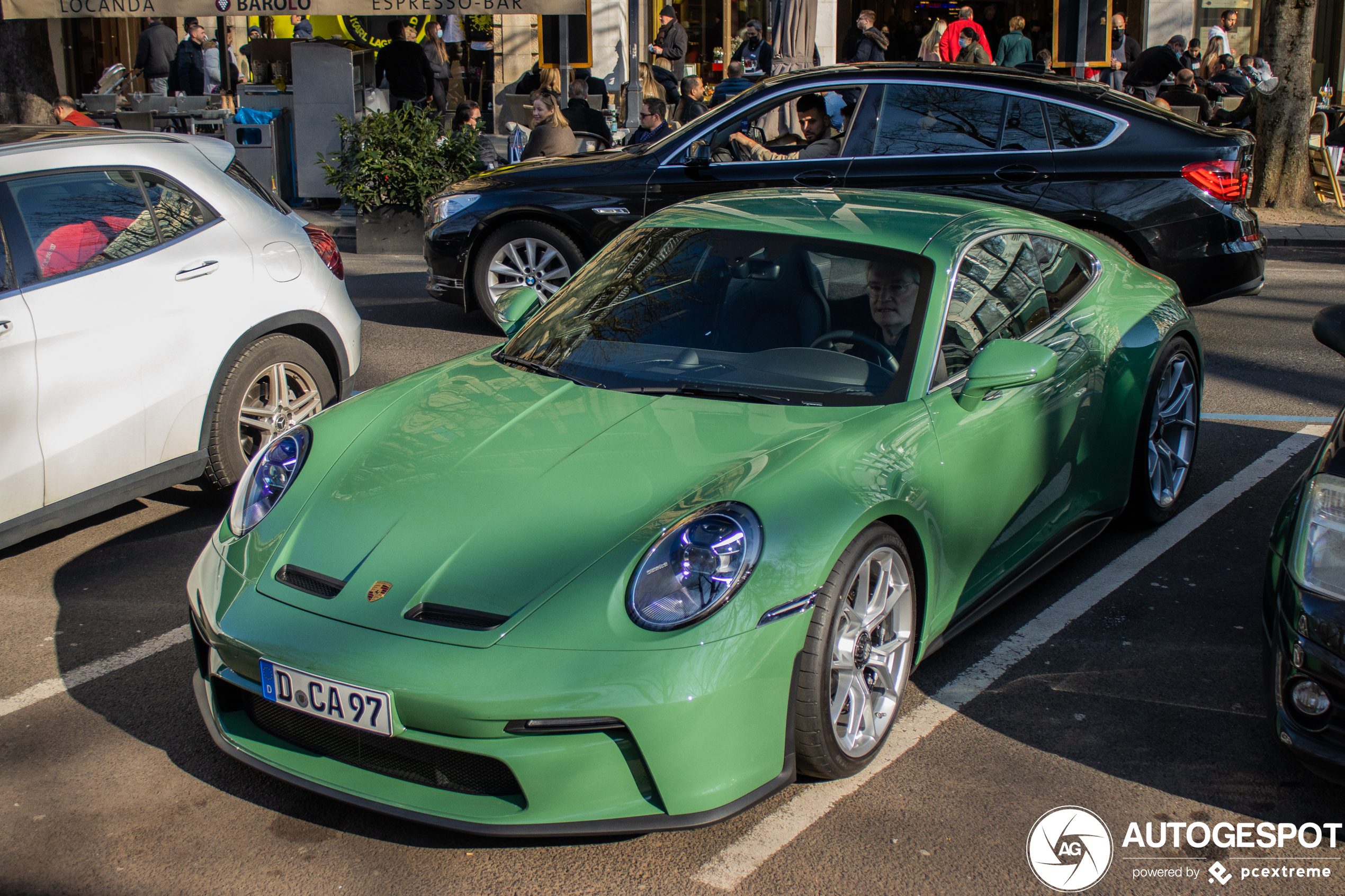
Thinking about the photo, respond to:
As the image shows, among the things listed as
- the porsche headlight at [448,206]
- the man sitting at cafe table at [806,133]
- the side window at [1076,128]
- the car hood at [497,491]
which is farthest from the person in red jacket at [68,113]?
the car hood at [497,491]

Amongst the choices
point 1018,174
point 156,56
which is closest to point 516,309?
point 1018,174

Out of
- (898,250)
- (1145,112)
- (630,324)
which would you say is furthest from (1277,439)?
(630,324)

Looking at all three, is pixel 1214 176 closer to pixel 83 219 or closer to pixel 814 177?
pixel 814 177

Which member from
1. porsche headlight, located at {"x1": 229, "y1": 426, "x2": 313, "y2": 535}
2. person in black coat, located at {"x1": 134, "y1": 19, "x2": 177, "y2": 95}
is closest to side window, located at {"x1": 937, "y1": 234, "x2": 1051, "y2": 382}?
porsche headlight, located at {"x1": 229, "y1": 426, "x2": 313, "y2": 535}

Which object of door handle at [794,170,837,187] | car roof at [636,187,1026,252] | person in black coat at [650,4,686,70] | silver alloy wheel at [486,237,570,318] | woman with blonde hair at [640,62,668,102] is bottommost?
silver alloy wheel at [486,237,570,318]

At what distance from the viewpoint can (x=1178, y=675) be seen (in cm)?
397

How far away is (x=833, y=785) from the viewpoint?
3359 millimetres

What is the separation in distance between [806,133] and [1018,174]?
165 cm

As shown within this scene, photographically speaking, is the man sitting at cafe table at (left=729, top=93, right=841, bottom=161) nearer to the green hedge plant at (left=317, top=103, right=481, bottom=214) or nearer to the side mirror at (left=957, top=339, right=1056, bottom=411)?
the green hedge plant at (left=317, top=103, right=481, bottom=214)

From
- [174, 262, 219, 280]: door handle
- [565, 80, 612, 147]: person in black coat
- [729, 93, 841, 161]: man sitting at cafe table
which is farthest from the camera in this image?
[565, 80, 612, 147]: person in black coat

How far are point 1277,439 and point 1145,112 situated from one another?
2.69 metres

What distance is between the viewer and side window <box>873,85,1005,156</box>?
8.23 meters

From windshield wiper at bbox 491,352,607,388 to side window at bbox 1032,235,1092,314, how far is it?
1.67 metres

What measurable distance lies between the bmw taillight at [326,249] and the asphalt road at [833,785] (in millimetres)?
1617
